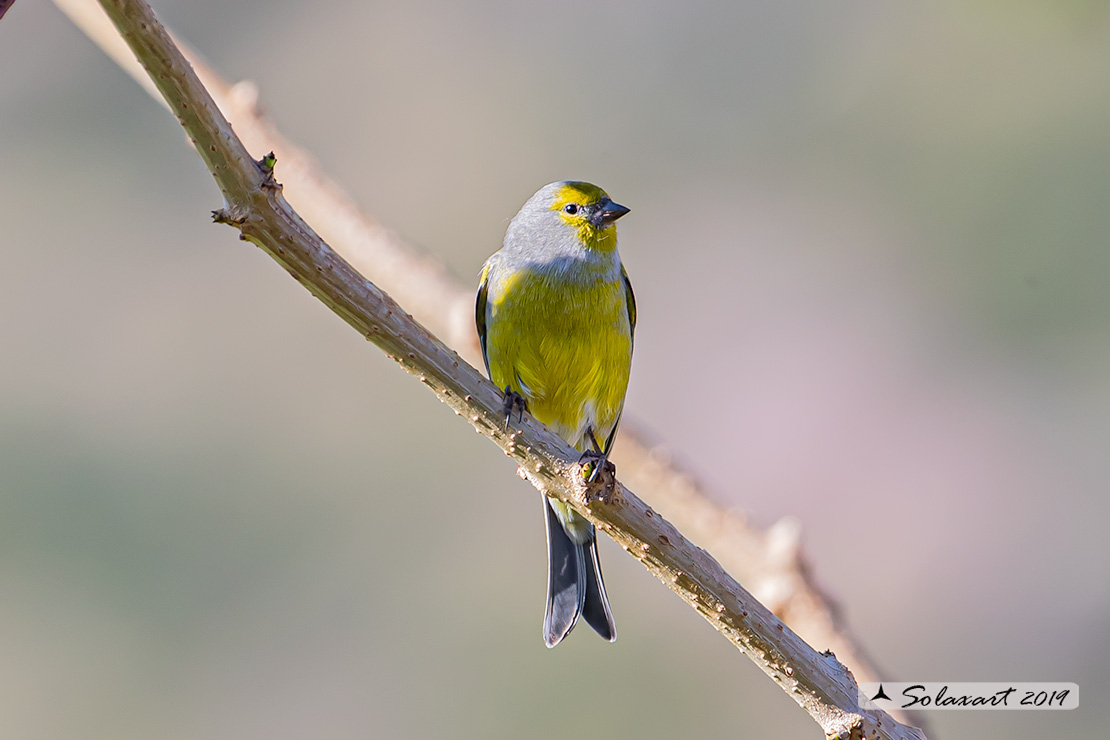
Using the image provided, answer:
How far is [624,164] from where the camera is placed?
26.5ft

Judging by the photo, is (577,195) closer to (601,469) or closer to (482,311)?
(482,311)

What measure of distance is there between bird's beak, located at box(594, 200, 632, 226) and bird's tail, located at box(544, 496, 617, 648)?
33.0 inches

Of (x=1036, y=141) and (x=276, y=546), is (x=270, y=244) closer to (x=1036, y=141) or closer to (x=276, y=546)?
(x=276, y=546)

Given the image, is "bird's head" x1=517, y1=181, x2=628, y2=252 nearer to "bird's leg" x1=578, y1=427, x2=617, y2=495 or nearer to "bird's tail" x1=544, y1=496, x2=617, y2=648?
"bird's tail" x1=544, y1=496, x2=617, y2=648

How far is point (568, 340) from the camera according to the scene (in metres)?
2.62

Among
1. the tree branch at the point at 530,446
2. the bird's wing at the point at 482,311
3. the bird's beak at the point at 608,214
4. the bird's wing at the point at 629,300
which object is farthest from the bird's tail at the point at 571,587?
the bird's beak at the point at 608,214

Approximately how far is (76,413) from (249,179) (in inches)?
271

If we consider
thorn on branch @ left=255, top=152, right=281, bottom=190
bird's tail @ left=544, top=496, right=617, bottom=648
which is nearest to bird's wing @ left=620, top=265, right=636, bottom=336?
bird's tail @ left=544, top=496, right=617, bottom=648

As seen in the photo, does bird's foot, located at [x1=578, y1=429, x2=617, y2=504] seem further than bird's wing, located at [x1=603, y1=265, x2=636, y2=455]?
No

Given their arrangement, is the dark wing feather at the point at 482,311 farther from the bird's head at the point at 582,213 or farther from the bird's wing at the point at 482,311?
the bird's head at the point at 582,213

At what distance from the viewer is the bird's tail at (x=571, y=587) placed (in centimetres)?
251

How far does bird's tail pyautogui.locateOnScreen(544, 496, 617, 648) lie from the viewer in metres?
2.51

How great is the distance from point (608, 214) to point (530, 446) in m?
1.14

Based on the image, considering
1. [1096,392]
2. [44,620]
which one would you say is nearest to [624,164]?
[1096,392]
